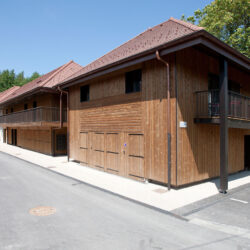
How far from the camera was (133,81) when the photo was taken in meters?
10.2

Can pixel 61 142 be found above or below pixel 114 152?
below

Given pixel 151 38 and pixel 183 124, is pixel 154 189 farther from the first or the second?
pixel 151 38

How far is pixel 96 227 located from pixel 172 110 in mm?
4987

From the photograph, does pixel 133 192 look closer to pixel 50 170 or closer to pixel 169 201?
pixel 169 201

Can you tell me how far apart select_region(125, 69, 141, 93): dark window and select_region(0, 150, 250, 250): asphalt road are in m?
4.88

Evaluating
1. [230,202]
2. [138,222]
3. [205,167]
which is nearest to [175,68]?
[205,167]

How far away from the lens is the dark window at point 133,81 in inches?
393

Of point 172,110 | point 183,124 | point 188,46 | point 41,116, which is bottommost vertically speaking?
point 183,124

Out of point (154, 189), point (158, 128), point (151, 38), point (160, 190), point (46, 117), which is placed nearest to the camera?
point (160, 190)

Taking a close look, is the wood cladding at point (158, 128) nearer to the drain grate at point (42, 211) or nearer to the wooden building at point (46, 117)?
the drain grate at point (42, 211)

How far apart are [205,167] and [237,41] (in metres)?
14.3

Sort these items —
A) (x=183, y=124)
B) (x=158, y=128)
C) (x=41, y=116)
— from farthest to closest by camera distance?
(x=41, y=116)
(x=158, y=128)
(x=183, y=124)

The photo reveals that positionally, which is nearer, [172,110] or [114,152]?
[172,110]

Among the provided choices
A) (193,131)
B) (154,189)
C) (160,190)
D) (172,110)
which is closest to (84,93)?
(172,110)
